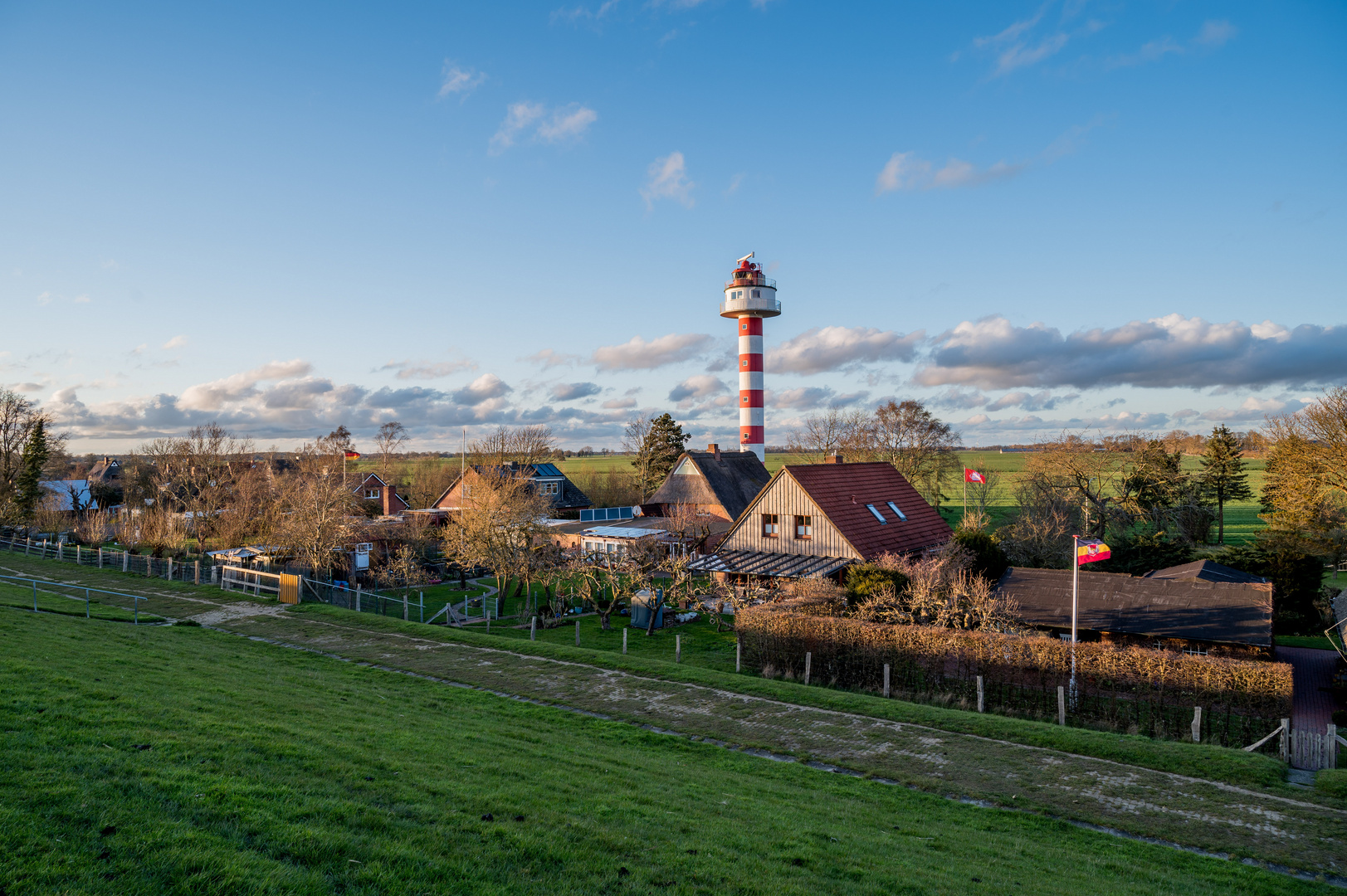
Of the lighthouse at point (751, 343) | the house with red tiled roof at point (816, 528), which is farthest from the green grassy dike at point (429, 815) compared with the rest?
the lighthouse at point (751, 343)

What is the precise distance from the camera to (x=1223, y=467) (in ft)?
181

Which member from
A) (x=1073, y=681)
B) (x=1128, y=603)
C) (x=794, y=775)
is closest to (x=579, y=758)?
(x=794, y=775)

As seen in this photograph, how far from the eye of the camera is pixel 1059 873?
27.0 ft

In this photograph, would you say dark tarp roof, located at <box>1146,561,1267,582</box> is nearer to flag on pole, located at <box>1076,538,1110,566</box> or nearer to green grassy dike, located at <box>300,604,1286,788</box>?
flag on pole, located at <box>1076,538,1110,566</box>

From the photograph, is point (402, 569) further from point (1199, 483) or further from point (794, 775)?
point (1199, 483)

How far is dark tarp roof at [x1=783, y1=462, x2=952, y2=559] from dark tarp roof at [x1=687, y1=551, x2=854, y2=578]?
5.14 feet

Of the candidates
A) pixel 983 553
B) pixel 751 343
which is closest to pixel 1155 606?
pixel 983 553

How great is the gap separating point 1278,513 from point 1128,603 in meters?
18.1

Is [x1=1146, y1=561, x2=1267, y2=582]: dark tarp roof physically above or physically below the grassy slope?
above

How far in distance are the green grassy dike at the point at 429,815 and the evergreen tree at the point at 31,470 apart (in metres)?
49.1

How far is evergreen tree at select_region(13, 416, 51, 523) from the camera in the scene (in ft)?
161

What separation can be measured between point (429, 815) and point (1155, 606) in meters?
23.1

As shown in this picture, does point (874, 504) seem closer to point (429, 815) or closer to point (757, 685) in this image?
point (757, 685)

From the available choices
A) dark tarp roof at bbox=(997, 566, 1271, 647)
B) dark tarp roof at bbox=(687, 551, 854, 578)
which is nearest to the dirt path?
dark tarp roof at bbox=(997, 566, 1271, 647)
